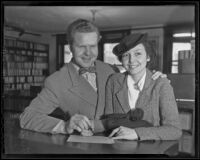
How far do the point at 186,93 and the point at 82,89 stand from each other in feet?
2.17

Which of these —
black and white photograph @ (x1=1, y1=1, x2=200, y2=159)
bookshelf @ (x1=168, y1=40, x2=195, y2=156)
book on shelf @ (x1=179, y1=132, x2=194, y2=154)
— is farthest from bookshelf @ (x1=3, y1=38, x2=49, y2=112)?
book on shelf @ (x1=179, y1=132, x2=194, y2=154)

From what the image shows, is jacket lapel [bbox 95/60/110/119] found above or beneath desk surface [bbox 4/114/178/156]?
above

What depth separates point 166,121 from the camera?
4.85 feet

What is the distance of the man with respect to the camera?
154cm

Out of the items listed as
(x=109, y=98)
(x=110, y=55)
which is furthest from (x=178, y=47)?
(x=109, y=98)

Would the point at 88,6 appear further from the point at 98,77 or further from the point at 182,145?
the point at 182,145

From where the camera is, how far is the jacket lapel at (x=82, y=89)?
155 centimetres

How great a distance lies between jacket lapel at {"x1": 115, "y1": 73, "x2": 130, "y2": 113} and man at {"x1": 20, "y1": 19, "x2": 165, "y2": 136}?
0.09 meters

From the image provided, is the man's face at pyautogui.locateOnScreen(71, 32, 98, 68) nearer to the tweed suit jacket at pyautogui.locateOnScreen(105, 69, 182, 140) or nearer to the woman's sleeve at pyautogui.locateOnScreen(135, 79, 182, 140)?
the tweed suit jacket at pyautogui.locateOnScreen(105, 69, 182, 140)

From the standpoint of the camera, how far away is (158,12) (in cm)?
155

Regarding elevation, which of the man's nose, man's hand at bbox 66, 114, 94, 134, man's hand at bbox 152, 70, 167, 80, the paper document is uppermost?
the man's nose

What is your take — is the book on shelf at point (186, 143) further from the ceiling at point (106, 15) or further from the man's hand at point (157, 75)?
the ceiling at point (106, 15)

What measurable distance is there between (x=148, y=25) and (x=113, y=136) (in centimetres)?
73

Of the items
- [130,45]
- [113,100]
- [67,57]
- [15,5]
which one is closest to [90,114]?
[113,100]
